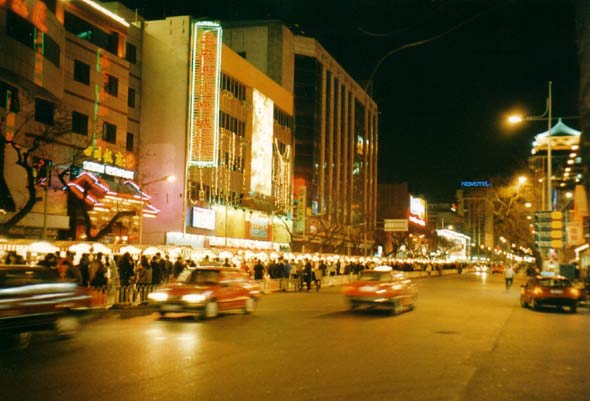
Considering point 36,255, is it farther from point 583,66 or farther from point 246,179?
point 246,179

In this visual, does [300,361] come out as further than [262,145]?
No

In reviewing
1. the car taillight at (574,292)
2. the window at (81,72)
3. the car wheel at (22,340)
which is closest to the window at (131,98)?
the window at (81,72)

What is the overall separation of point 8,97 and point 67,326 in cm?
2175

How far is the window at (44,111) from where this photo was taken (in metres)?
34.5

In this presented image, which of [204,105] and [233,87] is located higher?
[233,87]

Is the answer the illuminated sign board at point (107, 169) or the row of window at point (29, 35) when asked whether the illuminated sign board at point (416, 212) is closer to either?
the illuminated sign board at point (107, 169)

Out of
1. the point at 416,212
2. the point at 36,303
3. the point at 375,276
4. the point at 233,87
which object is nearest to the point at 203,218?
the point at 233,87

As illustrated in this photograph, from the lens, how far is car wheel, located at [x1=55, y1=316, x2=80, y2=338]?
12773 millimetres

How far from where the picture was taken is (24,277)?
39.1ft

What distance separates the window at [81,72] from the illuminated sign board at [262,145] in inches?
735

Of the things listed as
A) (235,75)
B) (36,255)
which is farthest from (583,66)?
(235,75)

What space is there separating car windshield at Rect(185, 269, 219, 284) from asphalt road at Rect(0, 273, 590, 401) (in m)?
1.20

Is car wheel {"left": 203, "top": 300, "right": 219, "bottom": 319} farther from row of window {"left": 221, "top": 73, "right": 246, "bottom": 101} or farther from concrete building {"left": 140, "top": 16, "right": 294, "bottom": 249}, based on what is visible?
row of window {"left": 221, "top": 73, "right": 246, "bottom": 101}

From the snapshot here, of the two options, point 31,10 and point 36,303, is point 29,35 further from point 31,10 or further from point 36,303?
point 36,303
